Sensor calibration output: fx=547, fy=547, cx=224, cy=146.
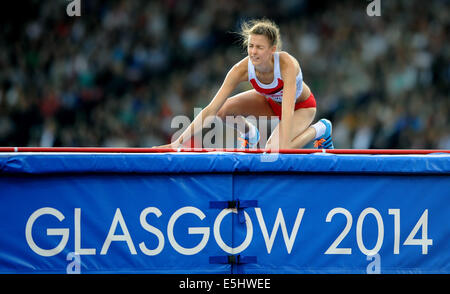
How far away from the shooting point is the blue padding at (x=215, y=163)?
2758 millimetres

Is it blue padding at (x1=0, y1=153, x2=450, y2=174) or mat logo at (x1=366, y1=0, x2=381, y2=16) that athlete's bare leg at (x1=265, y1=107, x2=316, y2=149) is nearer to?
blue padding at (x1=0, y1=153, x2=450, y2=174)

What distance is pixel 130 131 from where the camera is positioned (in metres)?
7.25

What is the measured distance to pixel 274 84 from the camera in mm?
3754

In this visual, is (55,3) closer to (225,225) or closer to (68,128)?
(68,128)

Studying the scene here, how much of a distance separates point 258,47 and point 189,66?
15.5ft

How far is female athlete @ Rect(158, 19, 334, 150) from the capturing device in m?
3.48

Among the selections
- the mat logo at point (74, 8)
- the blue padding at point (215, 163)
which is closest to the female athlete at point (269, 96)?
the blue padding at point (215, 163)

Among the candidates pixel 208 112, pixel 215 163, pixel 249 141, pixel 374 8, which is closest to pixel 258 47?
pixel 208 112

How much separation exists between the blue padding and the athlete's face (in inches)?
35.7

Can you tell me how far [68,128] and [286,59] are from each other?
443 centimetres

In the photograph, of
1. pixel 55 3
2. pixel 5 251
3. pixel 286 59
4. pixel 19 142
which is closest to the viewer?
pixel 5 251

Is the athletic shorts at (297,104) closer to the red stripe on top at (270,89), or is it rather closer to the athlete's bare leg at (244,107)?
the athlete's bare leg at (244,107)

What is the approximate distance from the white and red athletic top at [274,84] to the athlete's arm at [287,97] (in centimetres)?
4
